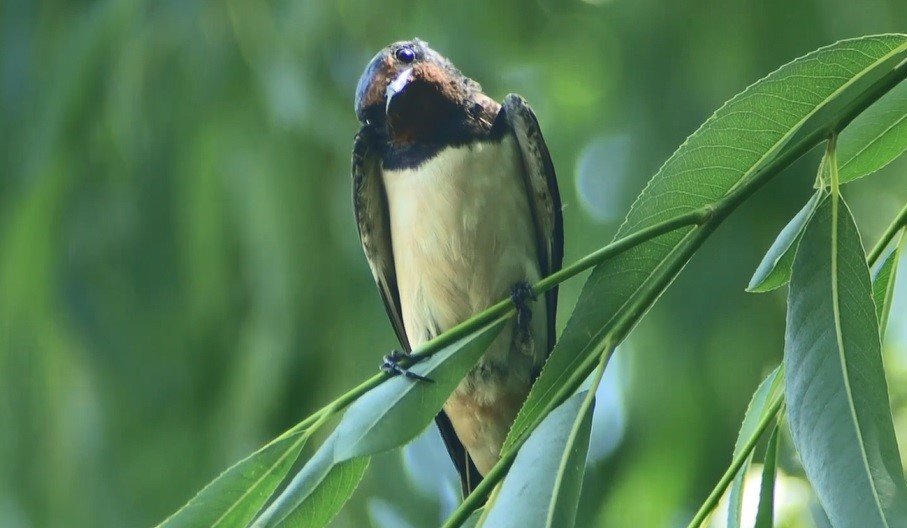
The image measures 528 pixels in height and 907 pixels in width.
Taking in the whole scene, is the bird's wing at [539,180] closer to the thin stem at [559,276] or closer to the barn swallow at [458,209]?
the barn swallow at [458,209]

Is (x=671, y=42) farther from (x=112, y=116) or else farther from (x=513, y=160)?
(x=112, y=116)

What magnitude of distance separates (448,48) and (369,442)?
1.88m

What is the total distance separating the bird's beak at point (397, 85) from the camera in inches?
94.5

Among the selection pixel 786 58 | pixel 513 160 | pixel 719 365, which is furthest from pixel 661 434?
pixel 786 58

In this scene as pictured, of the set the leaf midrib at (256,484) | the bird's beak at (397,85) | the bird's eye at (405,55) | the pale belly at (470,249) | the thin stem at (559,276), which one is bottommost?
the leaf midrib at (256,484)

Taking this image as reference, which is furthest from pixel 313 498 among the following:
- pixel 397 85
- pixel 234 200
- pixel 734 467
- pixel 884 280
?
pixel 234 200

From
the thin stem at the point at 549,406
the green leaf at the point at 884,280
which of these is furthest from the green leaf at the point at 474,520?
the green leaf at the point at 884,280

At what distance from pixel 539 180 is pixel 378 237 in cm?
39

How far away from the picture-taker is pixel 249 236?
2855 mm

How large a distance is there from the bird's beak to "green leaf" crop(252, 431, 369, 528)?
124 centimetres

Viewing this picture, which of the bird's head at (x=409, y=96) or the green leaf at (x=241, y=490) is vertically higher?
the bird's head at (x=409, y=96)

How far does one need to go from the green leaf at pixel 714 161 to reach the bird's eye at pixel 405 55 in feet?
4.34

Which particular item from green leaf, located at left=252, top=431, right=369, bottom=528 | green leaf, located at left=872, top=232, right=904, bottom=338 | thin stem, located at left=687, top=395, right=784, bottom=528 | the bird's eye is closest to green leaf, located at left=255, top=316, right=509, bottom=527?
green leaf, located at left=252, top=431, right=369, bottom=528

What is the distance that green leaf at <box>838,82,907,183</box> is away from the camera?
4.77 ft
